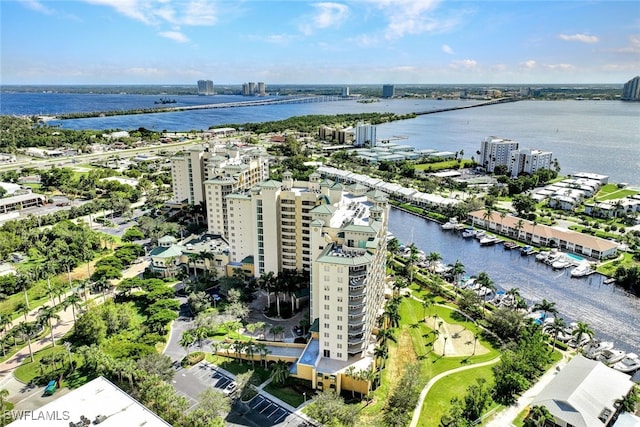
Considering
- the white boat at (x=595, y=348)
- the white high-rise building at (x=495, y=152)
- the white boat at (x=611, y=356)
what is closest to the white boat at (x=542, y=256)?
the white boat at (x=595, y=348)

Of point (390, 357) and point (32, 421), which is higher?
point (32, 421)

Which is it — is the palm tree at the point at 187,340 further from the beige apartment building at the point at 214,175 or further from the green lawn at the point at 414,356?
the beige apartment building at the point at 214,175

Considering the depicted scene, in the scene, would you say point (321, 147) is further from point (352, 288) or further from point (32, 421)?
point (32, 421)

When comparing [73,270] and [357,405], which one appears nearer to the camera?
[357,405]

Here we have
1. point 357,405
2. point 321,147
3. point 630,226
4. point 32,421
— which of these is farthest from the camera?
point 321,147

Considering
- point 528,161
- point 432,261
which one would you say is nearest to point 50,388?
point 432,261

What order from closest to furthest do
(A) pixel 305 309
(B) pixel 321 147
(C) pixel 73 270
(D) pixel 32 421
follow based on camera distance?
(D) pixel 32 421
(A) pixel 305 309
(C) pixel 73 270
(B) pixel 321 147

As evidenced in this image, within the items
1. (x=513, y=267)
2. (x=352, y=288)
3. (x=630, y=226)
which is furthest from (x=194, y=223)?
(x=630, y=226)
